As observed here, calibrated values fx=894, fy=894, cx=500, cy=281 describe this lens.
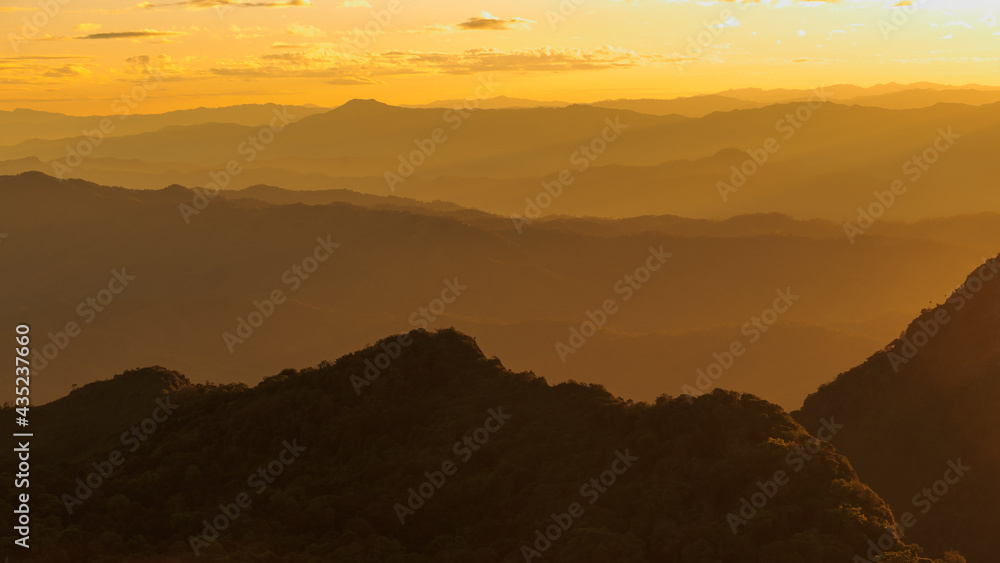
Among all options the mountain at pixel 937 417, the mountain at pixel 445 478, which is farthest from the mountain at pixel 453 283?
the mountain at pixel 445 478

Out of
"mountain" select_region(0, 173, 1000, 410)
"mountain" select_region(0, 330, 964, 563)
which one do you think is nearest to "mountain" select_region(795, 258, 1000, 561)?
"mountain" select_region(0, 330, 964, 563)

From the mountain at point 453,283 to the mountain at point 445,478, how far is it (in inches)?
1385

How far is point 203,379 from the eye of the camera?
55.2 metres

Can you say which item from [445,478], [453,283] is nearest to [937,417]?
[445,478]

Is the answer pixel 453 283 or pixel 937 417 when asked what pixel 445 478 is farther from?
pixel 453 283

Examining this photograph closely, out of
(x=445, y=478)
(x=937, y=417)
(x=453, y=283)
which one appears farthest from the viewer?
(x=453, y=283)

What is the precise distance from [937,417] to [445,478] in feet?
46.8

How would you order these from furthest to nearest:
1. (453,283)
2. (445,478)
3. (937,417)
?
1. (453,283)
2. (937,417)
3. (445,478)

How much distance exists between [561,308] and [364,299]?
54.8 ft

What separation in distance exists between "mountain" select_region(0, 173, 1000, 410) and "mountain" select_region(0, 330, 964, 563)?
115ft

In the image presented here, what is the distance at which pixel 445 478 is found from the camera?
47.9ft

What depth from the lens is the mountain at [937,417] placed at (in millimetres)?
20359

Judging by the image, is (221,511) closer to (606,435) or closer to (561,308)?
(606,435)

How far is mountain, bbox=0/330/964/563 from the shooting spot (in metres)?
12.6
